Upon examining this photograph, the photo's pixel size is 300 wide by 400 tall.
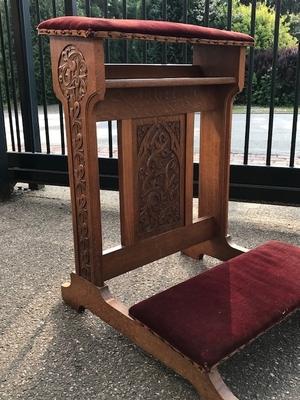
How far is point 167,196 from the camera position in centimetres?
225

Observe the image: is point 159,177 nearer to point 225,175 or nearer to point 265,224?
point 225,175

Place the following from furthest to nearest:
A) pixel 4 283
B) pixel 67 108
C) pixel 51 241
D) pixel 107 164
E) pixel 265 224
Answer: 1. pixel 107 164
2. pixel 265 224
3. pixel 51 241
4. pixel 4 283
5. pixel 67 108

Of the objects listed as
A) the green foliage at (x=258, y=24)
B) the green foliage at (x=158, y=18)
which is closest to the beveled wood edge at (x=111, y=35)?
the green foliage at (x=158, y=18)

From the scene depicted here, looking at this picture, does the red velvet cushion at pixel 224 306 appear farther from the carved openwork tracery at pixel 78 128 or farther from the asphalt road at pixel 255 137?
the asphalt road at pixel 255 137

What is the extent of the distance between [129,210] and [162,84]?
0.59 m

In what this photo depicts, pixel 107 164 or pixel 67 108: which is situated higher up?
pixel 67 108

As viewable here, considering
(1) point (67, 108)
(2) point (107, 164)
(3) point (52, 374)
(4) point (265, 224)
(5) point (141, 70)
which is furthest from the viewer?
(2) point (107, 164)

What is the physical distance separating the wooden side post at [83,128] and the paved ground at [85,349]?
27cm

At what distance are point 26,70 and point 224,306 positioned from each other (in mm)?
2816

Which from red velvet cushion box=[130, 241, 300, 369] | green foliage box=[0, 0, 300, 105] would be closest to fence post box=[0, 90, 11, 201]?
green foliage box=[0, 0, 300, 105]

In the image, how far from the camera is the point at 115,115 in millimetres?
1909

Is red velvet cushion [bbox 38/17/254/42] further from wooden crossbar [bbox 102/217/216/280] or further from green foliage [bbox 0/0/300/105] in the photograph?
green foliage [bbox 0/0/300/105]

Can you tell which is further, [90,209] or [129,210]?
[129,210]

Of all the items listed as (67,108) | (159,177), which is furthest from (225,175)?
(67,108)
